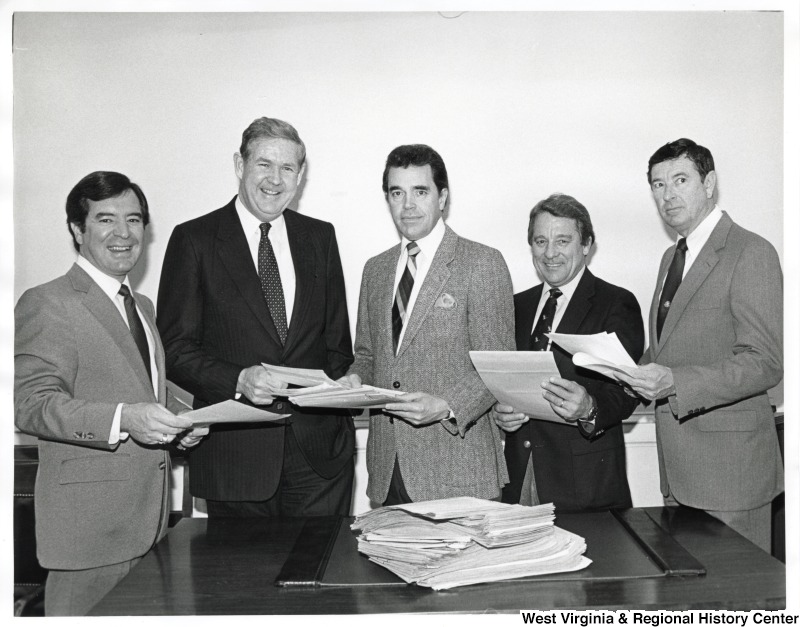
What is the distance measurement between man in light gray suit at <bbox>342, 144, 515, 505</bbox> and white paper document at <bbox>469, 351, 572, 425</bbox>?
20cm

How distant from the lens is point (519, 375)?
7.80ft

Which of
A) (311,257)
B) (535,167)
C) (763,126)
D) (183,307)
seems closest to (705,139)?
(763,126)

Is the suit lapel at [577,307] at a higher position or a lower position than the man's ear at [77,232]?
lower

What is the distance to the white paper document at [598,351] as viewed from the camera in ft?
7.12

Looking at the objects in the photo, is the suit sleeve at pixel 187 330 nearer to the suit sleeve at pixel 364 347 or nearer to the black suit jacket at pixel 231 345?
the black suit jacket at pixel 231 345

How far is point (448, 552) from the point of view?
173 centimetres

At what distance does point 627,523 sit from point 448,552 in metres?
0.62

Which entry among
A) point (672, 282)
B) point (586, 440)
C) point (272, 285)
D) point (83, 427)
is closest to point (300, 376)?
point (272, 285)

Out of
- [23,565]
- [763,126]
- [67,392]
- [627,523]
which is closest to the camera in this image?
[627,523]

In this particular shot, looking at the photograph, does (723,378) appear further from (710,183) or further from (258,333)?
(258,333)

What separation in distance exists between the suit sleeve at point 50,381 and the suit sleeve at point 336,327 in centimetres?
88

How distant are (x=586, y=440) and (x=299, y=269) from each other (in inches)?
50.2

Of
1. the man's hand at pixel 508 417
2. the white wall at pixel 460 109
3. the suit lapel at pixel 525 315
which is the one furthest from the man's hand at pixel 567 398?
the white wall at pixel 460 109

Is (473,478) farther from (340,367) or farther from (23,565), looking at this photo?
(23,565)
